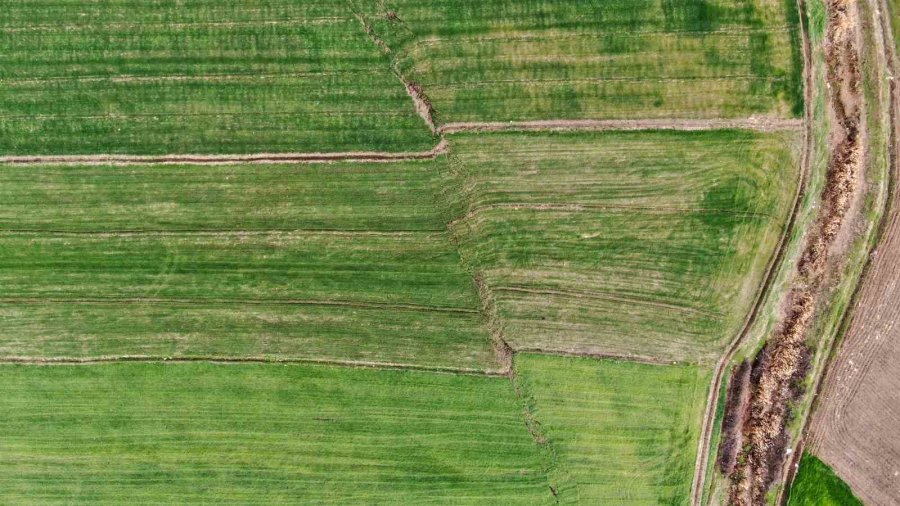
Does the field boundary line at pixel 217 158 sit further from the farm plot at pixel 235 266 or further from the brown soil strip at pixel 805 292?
the brown soil strip at pixel 805 292

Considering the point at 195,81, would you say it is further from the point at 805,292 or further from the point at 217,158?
the point at 805,292

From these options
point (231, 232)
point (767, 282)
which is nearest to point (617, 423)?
point (767, 282)

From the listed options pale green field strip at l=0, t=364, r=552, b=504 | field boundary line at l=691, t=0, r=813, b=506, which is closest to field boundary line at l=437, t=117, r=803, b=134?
field boundary line at l=691, t=0, r=813, b=506

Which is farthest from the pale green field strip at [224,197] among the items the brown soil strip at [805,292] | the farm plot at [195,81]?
the brown soil strip at [805,292]

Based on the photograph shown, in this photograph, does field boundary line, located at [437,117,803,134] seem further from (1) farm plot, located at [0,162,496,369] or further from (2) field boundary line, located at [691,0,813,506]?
(1) farm plot, located at [0,162,496,369]

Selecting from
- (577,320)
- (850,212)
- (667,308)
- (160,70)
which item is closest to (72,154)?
(160,70)

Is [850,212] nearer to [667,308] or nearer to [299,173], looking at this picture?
[667,308]
